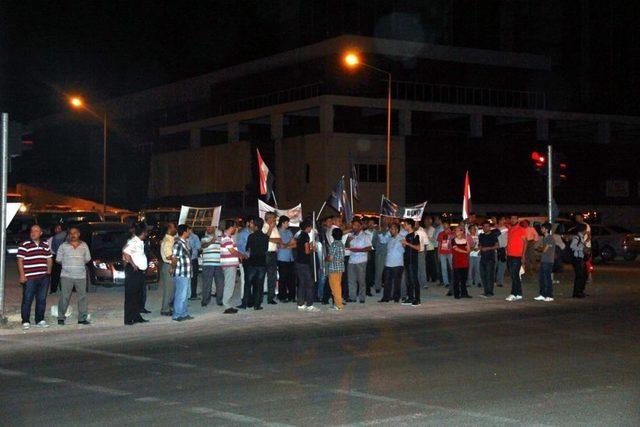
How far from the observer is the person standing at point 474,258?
22844 millimetres

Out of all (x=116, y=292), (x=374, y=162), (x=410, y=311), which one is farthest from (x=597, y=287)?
(x=374, y=162)

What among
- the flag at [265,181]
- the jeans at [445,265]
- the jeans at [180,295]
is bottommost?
the jeans at [180,295]

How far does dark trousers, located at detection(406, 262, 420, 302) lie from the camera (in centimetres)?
1942

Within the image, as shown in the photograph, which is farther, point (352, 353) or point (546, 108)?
point (546, 108)

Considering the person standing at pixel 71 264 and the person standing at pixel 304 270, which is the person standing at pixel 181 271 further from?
the person standing at pixel 304 270

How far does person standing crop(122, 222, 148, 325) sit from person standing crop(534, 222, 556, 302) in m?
9.02

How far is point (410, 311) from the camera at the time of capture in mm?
18344

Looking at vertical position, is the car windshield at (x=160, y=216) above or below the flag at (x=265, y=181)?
below

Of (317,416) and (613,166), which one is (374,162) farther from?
(317,416)

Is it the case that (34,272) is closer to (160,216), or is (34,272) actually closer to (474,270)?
(474,270)

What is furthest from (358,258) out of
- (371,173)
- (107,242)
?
(371,173)

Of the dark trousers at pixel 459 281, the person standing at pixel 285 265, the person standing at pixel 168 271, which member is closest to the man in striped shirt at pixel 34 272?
the person standing at pixel 168 271

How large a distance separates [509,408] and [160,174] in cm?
6503

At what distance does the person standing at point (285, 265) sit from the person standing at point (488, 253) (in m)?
4.38
